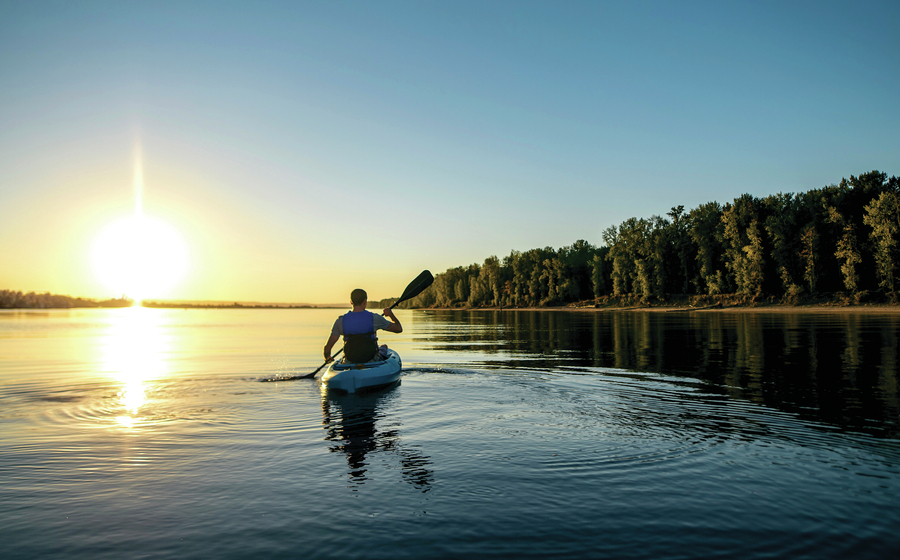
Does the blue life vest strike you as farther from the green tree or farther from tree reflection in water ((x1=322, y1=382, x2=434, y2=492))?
the green tree

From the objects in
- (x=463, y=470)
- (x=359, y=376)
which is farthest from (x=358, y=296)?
(x=463, y=470)

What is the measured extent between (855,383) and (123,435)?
17.6m

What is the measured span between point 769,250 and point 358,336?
96098mm

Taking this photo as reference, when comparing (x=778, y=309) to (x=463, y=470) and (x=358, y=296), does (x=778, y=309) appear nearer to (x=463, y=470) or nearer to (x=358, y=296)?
(x=358, y=296)

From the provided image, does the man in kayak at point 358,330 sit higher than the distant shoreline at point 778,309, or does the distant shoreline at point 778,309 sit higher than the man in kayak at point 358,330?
the man in kayak at point 358,330

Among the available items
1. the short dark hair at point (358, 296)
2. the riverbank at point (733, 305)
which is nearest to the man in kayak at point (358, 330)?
the short dark hair at point (358, 296)

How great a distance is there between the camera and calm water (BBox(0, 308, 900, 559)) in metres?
5.16

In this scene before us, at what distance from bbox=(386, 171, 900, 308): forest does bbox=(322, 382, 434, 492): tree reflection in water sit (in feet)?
273

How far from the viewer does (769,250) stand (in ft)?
299

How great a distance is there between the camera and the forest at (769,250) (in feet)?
247

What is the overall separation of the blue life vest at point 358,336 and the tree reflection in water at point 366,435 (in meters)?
1.13

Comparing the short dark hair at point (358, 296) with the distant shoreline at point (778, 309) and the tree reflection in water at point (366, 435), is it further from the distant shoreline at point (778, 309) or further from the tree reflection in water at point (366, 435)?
the distant shoreline at point (778, 309)

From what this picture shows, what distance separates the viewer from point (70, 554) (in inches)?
196

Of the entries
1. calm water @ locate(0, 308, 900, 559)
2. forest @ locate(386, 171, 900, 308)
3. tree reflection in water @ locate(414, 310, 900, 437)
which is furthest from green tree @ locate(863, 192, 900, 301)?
calm water @ locate(0, 308, 900, 559)
